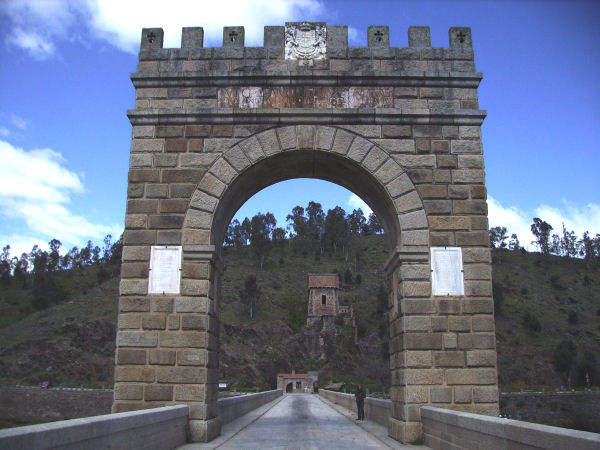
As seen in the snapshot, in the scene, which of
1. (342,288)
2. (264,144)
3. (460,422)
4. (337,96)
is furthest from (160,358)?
(342,288)

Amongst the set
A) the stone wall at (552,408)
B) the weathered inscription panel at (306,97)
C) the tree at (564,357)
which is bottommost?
the stone wall at (552,408)

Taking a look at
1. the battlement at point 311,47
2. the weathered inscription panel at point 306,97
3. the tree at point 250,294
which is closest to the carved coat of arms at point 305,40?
the battlement at point 311,47

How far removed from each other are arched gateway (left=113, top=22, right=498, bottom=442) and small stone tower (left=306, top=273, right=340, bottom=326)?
72828 millimetres

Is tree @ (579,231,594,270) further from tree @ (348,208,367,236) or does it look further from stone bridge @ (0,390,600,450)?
stone bridge @ (0,390,600,450)

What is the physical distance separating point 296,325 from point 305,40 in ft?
245

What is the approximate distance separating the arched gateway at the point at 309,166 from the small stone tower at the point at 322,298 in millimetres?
72828

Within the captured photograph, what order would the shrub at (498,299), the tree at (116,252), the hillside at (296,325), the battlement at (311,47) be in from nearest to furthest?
the battlement at (311,47) < the hillside at (296,325) < the shrub at (498,299) < the tree at (116,252)

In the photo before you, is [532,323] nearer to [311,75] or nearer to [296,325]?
[296,325]

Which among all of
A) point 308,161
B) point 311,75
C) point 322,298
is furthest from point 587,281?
point 311,75

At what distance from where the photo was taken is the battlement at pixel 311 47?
10734 millimetres

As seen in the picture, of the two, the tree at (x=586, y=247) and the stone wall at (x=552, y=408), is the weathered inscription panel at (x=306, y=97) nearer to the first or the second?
the stone wall at (x=552, y=408)

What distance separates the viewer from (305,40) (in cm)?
1084

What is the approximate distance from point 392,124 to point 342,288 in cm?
8588

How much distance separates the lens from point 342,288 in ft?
312
